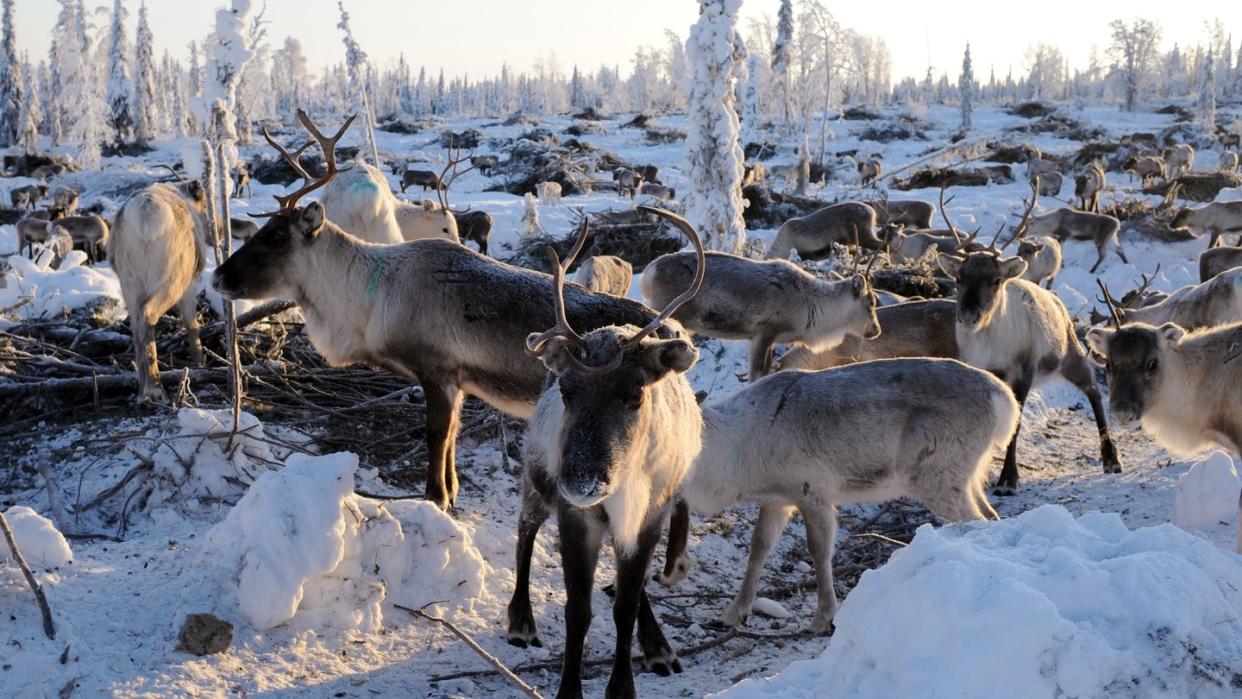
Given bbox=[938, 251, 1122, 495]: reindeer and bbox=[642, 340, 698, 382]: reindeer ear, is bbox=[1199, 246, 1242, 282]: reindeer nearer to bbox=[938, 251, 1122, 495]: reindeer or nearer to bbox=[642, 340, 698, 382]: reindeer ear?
bbox=[938, 251, 1122, 495]: reindeer

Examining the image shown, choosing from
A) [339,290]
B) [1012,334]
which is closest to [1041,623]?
[339,290]

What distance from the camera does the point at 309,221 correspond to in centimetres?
616

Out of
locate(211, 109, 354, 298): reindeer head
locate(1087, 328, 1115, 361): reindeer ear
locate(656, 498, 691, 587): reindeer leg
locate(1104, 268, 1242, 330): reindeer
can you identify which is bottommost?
locate(656, 498, 691, 587): reindeer leg

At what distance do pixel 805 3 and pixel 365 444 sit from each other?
3643 cm

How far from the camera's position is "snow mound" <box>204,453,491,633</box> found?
171 inches

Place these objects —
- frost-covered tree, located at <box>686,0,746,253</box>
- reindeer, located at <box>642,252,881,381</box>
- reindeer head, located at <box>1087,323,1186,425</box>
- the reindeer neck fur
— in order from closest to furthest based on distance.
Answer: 1. the reindeer neck fur
2. reindeer head, located at <box>1087,323,1186,425</box>
3. reindeer, located at <box>642,252,881,381</box>
4. frost-covered tree, located at <box>686,0,746,253</box>

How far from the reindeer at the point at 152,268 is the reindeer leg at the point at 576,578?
437cm

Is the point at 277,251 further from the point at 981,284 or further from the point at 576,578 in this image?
the point at 981,284

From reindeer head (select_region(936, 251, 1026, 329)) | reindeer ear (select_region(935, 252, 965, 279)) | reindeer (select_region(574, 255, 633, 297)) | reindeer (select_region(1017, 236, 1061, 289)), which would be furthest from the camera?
reindeer (select_region(1017, 236, 1061, 289))

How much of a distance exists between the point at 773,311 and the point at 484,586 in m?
4.46

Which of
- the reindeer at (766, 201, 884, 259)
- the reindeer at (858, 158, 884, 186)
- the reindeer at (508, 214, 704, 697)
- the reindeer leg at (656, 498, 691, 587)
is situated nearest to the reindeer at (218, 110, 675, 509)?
the reindeer leg at (656, 498, 691, 587)

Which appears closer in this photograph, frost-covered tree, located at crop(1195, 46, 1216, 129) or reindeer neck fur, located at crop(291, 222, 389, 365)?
reindeer neck fur, located at crop(291, 222, 389, 365)

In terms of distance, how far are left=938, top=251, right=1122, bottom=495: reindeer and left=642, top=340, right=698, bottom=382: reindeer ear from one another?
4.84m

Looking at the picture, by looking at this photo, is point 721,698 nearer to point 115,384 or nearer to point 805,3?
point 115,384
